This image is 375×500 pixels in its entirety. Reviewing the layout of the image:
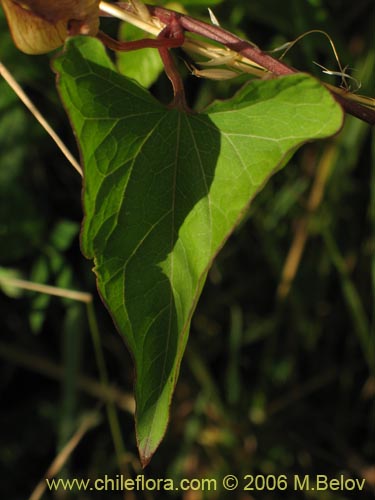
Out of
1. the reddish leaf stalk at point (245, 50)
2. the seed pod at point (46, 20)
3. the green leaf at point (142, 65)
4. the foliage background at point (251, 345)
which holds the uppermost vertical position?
the seed pod at point (46, 20)

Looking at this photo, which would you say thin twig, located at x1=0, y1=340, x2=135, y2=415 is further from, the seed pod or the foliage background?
the seed pod

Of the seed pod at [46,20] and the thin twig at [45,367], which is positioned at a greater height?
the seed pod at [46,20]

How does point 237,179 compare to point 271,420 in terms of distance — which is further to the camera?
point 271,420

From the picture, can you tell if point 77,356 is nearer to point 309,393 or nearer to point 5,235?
point 5,235

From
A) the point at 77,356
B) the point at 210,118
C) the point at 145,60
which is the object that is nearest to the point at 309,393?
the point at 77,356

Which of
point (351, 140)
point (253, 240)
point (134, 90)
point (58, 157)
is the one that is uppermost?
point (134, 90)

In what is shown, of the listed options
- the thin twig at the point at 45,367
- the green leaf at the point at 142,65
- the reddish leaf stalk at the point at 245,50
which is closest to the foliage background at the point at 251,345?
the thin twig at the point at 45,367

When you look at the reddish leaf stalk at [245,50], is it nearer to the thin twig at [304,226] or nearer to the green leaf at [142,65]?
the green leaf at [142,65]

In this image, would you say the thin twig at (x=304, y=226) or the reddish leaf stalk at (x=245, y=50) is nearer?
the reddish leaf stalk at (x=245, y=50)
